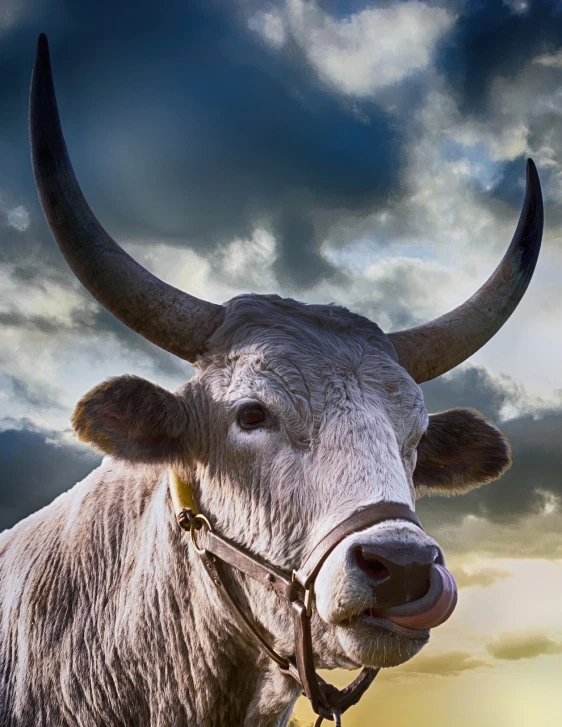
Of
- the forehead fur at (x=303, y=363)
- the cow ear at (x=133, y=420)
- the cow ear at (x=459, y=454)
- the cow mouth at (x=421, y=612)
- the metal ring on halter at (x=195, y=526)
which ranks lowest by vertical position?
the cow mouth at (x=421, y=612)

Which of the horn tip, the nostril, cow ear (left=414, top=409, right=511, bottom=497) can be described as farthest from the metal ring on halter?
the horn tip

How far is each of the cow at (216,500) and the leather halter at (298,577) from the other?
0.03 m

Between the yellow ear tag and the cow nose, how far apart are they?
126 cm

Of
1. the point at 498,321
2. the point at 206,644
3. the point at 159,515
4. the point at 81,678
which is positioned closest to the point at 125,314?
the point at 159,515

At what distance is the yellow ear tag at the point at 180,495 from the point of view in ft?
12.3

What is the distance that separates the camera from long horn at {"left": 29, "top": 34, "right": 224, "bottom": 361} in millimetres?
3836

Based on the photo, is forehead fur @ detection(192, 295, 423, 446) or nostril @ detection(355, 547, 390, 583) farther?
forehead fur @ detection(192, 295, 423, 446)

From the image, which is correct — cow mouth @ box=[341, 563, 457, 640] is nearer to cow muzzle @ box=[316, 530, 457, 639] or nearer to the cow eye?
cow muzzle @ box=[316, 530, 457, 639]

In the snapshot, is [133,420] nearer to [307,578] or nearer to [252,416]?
[252,416]

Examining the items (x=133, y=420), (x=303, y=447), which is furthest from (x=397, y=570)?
(x=133, y=420)

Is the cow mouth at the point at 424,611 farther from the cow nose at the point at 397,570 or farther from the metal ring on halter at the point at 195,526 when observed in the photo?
the metal ring on halter at the point at 195,526

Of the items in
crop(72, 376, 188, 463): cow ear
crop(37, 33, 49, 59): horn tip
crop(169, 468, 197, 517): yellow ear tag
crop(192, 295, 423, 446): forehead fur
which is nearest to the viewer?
crop(192, 295, 423, 446): forehead fur

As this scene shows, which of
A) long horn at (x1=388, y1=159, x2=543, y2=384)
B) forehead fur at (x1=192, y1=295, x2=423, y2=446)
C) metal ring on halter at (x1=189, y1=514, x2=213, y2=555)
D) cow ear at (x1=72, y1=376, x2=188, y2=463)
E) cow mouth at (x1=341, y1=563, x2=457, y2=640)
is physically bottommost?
cow mouth at (x1=341, y1=563, x2=457, y2=640)

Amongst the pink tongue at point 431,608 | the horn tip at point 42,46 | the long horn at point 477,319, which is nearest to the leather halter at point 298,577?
the pink tongue at point 431,608
